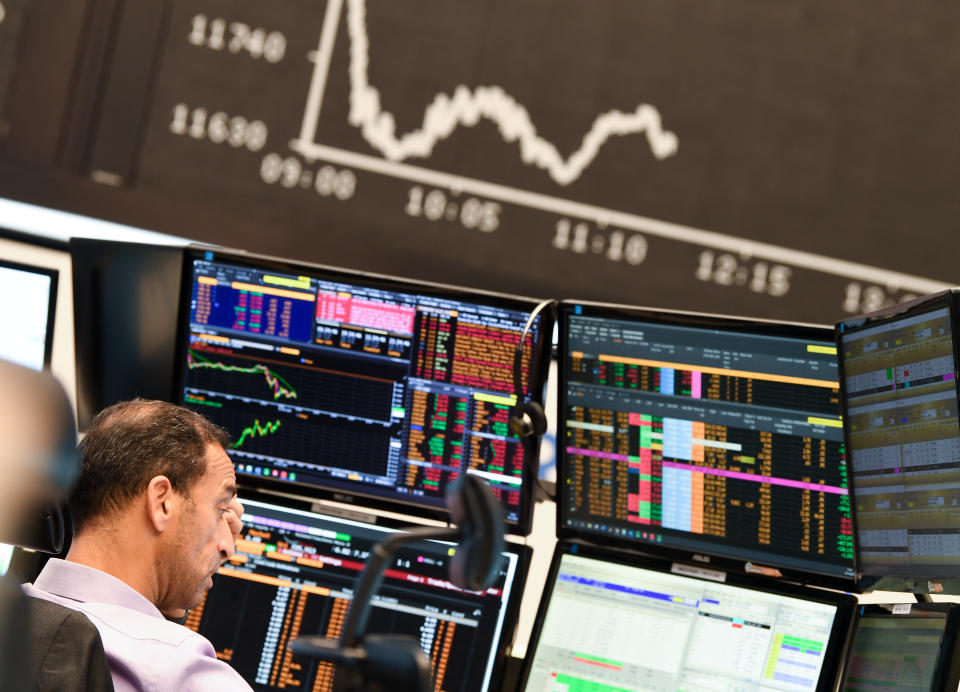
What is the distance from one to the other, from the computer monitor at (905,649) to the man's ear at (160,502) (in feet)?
3.24

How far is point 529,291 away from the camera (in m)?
3.07

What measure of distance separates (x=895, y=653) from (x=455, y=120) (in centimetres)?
198

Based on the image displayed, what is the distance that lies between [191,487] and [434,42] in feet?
6.22

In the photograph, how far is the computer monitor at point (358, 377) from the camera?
77.2 inches

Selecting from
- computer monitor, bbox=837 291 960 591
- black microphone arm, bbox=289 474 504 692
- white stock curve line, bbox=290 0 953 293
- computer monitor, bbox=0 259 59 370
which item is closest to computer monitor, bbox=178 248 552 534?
computer monitor, bbox=0 259 59 370

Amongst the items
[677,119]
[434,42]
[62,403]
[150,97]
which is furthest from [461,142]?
[62,403]

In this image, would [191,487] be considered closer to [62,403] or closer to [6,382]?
[62,403]

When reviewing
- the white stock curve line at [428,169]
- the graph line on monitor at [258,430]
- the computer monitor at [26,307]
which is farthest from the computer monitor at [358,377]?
the white stock curve line at [428,169]

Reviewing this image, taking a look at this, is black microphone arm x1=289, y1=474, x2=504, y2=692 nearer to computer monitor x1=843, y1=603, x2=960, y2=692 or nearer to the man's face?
the man's face

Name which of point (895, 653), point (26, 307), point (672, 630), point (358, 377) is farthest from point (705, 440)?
point (26, 307)

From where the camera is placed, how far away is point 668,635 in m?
1.80

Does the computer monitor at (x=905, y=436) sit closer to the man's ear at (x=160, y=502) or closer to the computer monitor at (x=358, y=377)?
the computer monitor at (x=358, y=377)

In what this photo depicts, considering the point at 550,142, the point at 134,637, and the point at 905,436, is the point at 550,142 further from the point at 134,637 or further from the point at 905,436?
the point at 134,637

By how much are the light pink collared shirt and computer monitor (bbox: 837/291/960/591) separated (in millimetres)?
857
